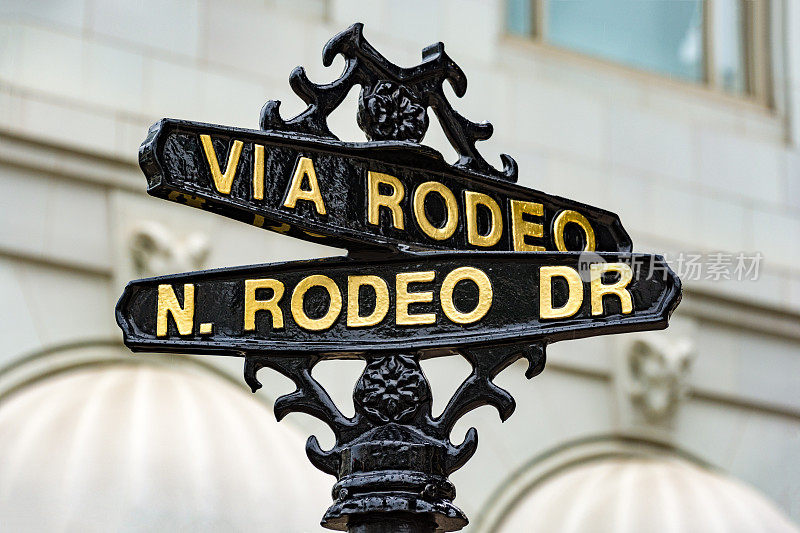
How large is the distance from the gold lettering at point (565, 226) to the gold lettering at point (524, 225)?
0.13 feet

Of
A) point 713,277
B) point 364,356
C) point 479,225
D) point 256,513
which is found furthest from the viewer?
point 713,277

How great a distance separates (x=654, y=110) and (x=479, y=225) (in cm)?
823

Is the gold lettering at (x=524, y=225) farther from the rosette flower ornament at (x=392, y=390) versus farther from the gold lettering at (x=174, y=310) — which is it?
the gold lettering at (x=174, y=310)

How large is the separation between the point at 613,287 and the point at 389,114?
0.70m

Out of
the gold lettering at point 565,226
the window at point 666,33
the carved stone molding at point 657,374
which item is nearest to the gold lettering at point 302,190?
the gold lettering at point 565,226

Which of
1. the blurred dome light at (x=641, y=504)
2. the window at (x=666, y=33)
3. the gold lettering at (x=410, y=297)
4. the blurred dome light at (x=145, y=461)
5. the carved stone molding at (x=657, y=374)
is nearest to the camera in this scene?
the gold lettering at (x=410, y=297)

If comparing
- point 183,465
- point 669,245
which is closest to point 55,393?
point 183,465

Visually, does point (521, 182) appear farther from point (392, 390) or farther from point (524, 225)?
point (392, 390)

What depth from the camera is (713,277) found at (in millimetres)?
10625

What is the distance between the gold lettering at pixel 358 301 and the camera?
10.3 feet

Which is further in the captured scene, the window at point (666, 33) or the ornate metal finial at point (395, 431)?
the window at point (666, 33)

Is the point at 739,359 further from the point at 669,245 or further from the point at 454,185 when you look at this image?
the point at 454,185

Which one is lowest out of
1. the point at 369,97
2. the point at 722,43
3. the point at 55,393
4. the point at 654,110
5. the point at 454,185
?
the point at 55,393

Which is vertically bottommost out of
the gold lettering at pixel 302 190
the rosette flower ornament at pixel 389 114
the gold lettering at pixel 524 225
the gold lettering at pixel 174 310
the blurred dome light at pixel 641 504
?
the blurred dome light at pixel 641 504
